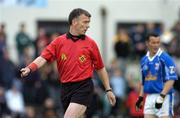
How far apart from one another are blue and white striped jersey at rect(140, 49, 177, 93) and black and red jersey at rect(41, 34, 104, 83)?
56.0 inches

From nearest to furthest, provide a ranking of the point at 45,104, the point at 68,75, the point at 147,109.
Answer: the point at 68,75 → the point at 147,109 → the point at 45,104

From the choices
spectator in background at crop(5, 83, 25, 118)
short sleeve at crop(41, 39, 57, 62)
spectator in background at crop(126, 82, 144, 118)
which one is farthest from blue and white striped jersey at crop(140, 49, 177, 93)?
spectator in background at crop(5, 83, 25, 118)

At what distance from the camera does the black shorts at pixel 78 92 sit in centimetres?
1333

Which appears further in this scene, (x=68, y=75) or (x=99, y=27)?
(x=99, y=27)

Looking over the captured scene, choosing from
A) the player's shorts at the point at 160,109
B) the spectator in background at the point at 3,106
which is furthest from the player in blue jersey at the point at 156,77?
the spectator in background at the point at 3,106

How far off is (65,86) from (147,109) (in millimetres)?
1908

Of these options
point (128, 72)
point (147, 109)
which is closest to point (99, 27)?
point (128, 72)

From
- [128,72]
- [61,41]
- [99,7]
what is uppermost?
[61,41]

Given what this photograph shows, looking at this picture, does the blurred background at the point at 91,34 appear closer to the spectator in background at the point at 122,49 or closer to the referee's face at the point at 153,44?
the spectator in background at the point at 122,49

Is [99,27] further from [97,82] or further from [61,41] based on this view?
[61,41]

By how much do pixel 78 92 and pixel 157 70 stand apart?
186 cm

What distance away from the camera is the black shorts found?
13.3 meters

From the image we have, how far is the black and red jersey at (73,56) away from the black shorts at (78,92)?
0.09 metres

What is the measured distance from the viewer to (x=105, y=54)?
1128 inches
